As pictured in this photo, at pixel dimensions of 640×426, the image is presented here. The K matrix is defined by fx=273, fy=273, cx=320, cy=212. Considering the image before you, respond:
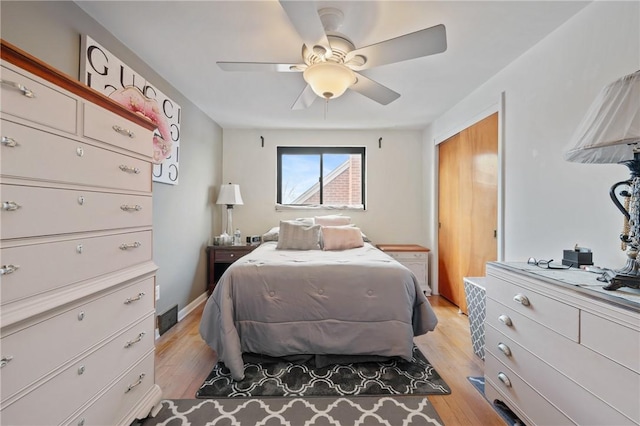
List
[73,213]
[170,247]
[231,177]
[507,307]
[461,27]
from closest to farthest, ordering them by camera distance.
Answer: [73,213], [507,307], [461,27], [170,247], [231,177]

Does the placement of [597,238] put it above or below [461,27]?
below

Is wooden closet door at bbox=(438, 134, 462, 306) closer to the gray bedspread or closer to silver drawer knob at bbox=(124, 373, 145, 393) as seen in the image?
the gray bedspread

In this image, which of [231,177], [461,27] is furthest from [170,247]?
[461,27]

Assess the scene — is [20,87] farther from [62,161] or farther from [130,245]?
[130,245]

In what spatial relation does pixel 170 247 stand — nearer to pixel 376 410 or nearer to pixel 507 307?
pixel 376 410

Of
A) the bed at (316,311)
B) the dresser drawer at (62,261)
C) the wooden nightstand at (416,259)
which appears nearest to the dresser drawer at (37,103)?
the dresser drawer at (62,261)

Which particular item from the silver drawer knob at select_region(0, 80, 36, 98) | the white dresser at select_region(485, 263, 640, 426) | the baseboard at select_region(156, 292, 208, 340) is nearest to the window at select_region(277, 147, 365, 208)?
the baseboard at select_region(156, 292, 208, 340)

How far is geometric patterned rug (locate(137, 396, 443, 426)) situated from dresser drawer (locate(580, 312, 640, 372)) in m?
0.87

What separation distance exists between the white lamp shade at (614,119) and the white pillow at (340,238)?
7.02 ft

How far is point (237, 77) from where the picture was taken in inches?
97.3

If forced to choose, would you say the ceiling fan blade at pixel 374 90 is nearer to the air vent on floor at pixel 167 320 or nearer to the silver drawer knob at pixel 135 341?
the silver drawer knob at pixel 135 341

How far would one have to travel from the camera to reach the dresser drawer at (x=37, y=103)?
0.80 meters

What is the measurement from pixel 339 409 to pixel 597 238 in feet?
5.67

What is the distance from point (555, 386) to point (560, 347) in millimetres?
171
